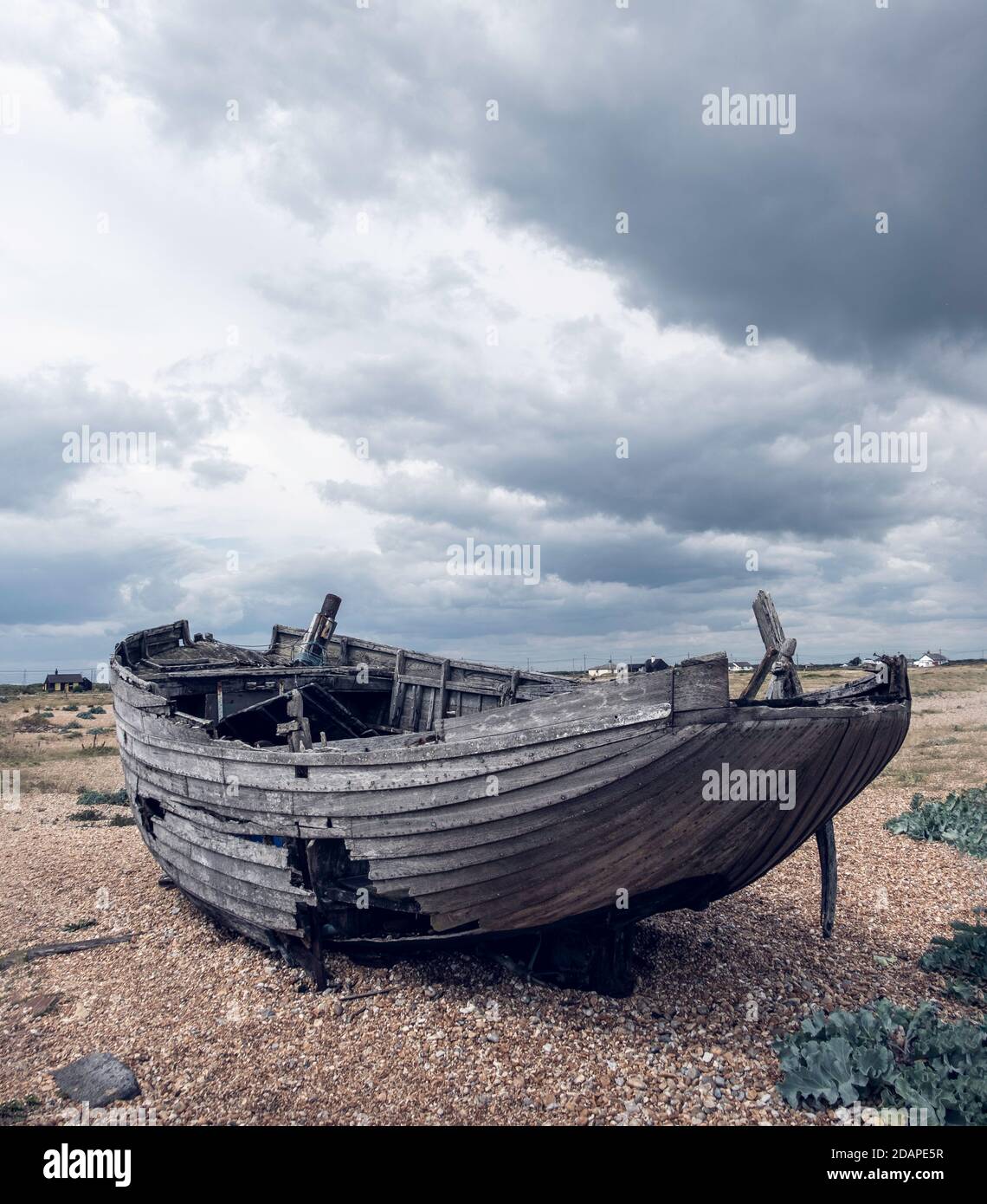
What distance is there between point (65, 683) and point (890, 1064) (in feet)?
257

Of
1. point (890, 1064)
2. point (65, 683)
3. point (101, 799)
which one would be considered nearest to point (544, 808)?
point (890, 1064)

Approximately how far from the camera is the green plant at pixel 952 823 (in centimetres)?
1365

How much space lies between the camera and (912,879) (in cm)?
1223

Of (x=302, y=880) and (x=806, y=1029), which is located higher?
(x=302, y=880)

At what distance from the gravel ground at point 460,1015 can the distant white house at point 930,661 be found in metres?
91.9

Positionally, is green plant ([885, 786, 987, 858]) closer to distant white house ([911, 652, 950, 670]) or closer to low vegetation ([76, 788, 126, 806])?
low vegetation ([76, 788, 126, 806])

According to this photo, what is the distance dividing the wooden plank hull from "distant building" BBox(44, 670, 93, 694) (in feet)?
229

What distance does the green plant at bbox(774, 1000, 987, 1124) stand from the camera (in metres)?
5.60

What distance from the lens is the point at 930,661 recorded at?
96.8m

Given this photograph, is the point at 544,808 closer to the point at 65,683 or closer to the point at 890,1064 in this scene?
the point at 890,1064

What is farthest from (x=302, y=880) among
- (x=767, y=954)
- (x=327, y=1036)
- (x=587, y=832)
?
(x=767, y=954)

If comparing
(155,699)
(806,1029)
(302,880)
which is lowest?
(806,1029)
